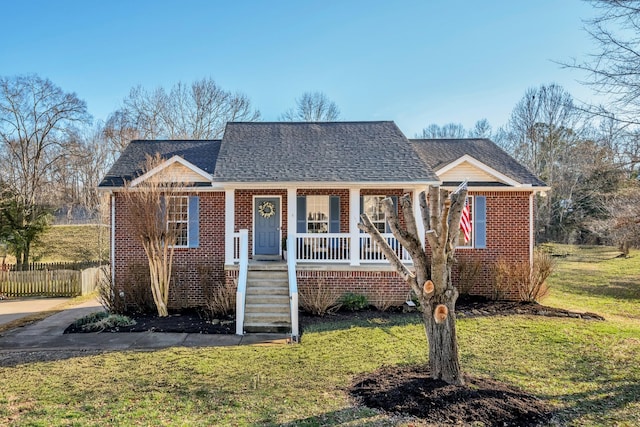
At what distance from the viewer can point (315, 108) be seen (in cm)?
3262

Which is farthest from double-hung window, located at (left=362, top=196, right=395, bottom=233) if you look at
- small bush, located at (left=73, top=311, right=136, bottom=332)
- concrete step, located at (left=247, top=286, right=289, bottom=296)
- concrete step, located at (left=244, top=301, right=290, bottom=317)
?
small bush, located at (left=73, top=311, right=136, bottom=332)

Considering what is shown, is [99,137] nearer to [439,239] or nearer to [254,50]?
[254,50]

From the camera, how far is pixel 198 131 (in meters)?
28.4

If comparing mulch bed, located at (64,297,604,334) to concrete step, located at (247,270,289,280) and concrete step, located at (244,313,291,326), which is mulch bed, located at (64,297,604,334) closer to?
concrete step, located at (244,313,291,326)

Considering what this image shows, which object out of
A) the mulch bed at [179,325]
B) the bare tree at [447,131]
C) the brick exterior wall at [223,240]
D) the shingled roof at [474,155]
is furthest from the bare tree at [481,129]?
the mulch bed at [179,325]

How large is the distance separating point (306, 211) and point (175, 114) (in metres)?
21.0

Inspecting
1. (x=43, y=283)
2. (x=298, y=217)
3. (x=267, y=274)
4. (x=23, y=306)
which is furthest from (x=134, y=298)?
(x=43, y=283)

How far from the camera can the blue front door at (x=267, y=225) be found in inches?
480

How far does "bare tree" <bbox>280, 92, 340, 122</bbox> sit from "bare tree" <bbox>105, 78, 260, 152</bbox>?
561 cm

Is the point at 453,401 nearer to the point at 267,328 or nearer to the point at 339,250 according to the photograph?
the point at 267,328

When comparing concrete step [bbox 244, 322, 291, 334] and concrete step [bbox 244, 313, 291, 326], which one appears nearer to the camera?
concrete step [bbox 244, 322, 291, 334]

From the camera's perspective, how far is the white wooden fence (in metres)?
15.2

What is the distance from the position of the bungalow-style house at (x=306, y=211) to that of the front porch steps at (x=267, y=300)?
0.18 ft

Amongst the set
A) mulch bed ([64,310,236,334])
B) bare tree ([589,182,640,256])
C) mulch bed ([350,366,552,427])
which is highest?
bare tree ([589,182,640,256])
